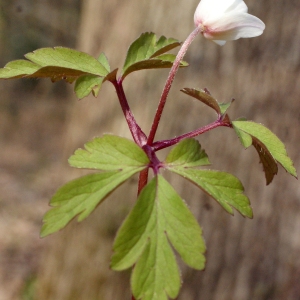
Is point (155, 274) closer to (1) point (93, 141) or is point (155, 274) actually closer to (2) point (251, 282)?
(1) point (93, 141)

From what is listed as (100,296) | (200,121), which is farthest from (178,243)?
(100,296)

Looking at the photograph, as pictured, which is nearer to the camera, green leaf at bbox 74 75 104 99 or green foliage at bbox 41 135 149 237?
green foliage at bbox 41 135 149 237

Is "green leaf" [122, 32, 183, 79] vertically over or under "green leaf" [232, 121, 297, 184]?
over

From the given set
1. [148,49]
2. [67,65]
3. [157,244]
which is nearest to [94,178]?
[157,244]

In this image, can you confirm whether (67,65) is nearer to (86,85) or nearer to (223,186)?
(86,85)

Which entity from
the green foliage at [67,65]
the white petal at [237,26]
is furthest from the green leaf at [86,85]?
the white petal at [237,26]

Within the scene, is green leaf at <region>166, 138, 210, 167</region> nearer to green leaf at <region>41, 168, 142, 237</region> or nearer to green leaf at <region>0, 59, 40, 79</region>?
green leaf at <region>41, 168, 142, 237</region>

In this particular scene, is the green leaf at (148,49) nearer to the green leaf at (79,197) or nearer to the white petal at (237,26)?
the white petal at (237,26)

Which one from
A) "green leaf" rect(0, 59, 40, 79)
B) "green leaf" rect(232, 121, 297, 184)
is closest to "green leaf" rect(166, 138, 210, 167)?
"green leaf" rect(232, 121, 297, 184)
